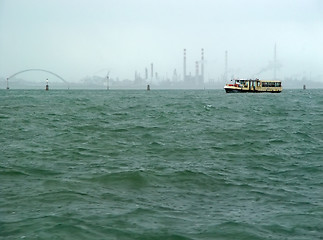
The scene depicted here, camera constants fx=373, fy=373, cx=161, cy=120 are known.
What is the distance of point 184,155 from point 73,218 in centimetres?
807

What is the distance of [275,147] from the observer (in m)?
17.5

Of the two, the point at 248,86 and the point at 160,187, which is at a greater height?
the point at 248,86

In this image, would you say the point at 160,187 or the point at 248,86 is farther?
the point at 248,86

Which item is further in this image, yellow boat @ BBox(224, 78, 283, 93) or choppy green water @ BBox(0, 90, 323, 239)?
yellow boat @ BBox(224, 78, 283, 93)

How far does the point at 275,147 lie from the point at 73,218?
39.6ft

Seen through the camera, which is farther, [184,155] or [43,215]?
[184,155]

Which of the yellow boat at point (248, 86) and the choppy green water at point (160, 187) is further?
the yellow boat at point (248, 86)

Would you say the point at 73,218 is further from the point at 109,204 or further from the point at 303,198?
the point at 303,198

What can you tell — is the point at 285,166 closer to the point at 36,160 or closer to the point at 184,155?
the point at 184,155

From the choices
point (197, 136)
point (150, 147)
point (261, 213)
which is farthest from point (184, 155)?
point (261, 213)

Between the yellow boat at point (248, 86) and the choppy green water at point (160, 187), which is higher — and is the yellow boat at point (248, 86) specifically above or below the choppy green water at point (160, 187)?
above

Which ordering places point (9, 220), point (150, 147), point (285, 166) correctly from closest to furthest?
point (9, 220)
point (285, 166)
point (150, 147)

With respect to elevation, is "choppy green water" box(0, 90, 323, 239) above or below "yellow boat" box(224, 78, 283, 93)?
below

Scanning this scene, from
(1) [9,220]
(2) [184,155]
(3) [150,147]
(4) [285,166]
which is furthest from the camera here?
(3) [150,147]
